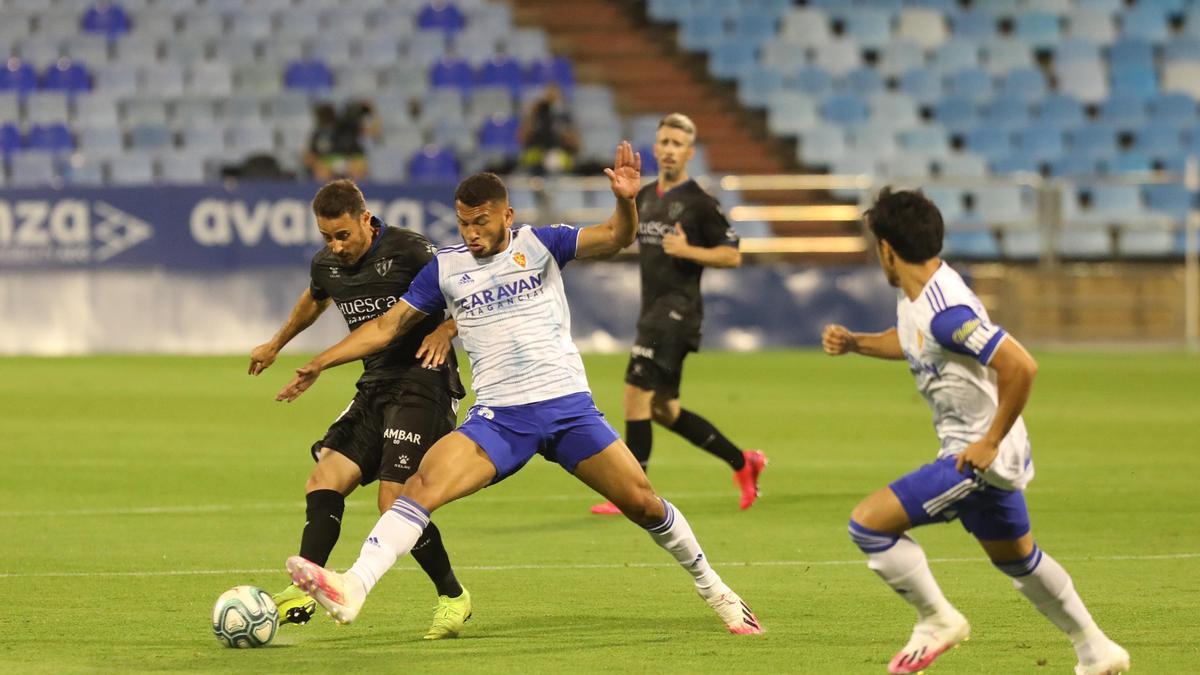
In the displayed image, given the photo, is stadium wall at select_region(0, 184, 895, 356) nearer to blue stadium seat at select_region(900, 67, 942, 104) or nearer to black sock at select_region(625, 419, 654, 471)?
blue stadium seat at select_region(900, 67, 942, 104)

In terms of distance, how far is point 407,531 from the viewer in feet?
23.2

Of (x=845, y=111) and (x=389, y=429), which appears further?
(x=845, y=111)

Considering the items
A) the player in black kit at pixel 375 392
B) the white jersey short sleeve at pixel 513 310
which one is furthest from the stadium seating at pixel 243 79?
the white jersey short sleeve at pixel 513 310

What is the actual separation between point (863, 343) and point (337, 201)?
2.23 m

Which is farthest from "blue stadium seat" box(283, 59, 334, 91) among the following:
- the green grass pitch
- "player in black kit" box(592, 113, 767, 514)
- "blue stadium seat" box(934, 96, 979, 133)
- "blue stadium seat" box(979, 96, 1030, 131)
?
"player in black kit" box(592, 113, 767, 514)

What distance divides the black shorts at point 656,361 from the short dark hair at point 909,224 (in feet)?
17.6

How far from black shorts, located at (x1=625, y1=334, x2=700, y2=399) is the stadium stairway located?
16.3m

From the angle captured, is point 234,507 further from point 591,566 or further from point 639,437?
point 591,566

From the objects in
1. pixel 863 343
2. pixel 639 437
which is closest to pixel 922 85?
pixel 639 437

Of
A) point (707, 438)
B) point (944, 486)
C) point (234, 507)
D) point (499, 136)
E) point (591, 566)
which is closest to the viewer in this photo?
point (944, 486)

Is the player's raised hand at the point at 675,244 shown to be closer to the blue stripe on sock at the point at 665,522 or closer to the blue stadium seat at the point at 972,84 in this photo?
the blue stripe on sock at the point at 665,522

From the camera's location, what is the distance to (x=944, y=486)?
251 inches

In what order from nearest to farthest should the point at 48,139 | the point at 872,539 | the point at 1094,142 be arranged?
1. the point at 872,539
2. the point at 48,139
3. the point at 1094,142

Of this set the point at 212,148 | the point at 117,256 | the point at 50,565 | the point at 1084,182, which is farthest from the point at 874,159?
the point at 50,565
